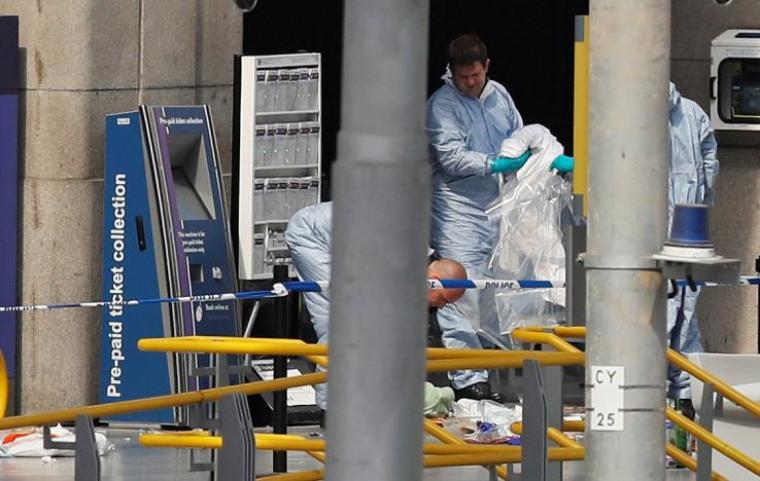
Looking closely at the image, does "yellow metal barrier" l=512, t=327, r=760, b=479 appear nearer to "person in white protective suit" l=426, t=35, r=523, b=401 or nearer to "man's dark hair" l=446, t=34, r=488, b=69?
"person in white protective suit" l=426, t=35, r=523, b=401

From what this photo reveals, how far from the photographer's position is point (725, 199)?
1285cm

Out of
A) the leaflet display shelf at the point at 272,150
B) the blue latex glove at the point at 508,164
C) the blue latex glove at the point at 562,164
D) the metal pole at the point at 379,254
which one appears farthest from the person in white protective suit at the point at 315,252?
the metal pole at the point at 379,254

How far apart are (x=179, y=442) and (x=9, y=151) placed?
488 centimetres

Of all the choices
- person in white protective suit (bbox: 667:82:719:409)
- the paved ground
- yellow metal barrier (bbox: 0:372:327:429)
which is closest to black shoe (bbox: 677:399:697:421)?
person in white protective suit (bbox: 667:82:719:409)

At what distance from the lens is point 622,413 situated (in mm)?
5473

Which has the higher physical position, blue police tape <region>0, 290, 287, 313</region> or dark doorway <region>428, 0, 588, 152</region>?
dark doorway <region>428, 0, 588, 152</region>

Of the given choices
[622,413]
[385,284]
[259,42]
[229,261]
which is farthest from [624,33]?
[259,42]

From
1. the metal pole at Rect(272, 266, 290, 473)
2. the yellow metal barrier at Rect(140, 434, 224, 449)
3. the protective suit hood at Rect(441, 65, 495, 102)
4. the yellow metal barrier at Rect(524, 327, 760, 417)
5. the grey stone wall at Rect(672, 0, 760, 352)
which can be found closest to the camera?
the yellow metal barrier at Rect(140, 434, 224, 449)

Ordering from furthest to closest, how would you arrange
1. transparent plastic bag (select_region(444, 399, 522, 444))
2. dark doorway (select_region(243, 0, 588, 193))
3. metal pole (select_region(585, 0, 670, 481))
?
dark doorway (select_region(243, 0, 588, 193)), transparent plastic bag (select_region(444, 399, 522, 444)), metal pole (select_region(585, 0, 670, 481))

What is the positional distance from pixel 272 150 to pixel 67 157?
1156 mm

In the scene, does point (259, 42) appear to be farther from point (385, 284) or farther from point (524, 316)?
point (385, 284)

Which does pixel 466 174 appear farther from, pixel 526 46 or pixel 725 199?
pixel 526 46

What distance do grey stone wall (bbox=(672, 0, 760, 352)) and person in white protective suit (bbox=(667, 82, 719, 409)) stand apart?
50.5 inches

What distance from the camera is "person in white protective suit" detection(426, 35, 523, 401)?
1198 cm
